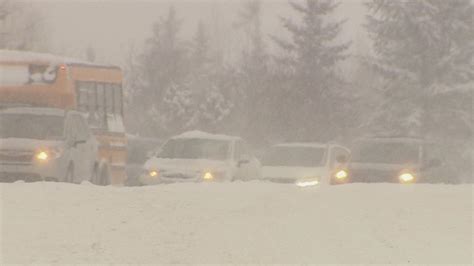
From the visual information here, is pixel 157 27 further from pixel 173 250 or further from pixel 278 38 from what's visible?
pixel 173 250

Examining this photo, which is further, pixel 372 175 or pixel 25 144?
pixel 372 175

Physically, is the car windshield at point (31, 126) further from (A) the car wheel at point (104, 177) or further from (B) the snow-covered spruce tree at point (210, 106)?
(B) the snow-covered spruce tree at point (210, 106)

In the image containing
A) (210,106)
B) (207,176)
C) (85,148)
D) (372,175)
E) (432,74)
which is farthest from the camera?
(210,106)

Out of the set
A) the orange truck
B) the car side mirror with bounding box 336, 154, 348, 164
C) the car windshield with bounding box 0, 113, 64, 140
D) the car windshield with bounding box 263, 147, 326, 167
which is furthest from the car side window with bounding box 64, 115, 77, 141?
the car side mirror with bounding box 336, 154, 348, 164

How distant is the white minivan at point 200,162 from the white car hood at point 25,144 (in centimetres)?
303

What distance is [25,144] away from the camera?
56.7ft

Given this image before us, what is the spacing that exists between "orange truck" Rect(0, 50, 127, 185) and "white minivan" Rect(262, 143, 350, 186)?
3623 mm

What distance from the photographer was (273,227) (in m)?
10.6

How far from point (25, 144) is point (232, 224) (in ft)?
25.4

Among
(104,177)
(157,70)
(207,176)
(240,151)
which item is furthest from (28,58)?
(157,70)

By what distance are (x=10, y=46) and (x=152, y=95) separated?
12855 mm

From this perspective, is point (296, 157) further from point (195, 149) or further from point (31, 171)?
point (31, 171)

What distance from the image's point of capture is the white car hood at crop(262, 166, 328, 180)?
67.8 feet

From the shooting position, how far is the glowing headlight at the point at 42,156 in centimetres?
1708
